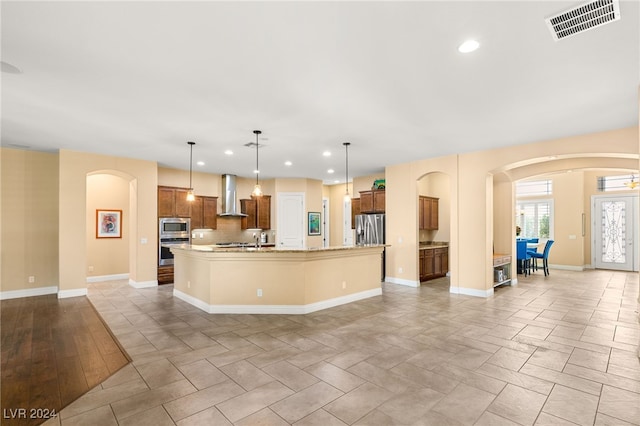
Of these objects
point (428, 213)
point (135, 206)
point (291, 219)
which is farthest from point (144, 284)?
point (428, 213)

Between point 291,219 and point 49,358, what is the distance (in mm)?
6974

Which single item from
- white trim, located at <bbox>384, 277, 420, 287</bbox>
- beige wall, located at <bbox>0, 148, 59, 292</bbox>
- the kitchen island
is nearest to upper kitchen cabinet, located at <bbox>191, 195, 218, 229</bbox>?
beige wall, located at <bbox>0, 148, 59, 292</bbox>

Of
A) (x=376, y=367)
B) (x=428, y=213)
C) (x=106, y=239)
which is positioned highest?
(x=428, y=213)

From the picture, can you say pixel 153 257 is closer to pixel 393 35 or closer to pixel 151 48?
pixel 151 48

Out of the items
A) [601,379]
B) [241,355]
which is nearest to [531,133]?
[601,379]

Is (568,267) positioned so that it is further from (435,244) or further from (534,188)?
(435,244)

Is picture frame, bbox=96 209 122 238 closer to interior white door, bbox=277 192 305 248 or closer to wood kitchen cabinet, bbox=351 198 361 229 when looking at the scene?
interior white door, bbox=277 192 305 248

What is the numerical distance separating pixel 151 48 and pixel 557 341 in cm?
543

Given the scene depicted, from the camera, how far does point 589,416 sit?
2.42m

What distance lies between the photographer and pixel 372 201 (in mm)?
8664

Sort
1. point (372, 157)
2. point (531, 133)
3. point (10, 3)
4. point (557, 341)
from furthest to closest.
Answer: point (372, 157) < point (531, 133) < point (557, 341) < point (10, 3)

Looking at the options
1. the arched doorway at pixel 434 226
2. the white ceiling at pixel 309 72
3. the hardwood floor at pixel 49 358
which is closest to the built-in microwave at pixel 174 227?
the hardwood floor at pixel 49 358

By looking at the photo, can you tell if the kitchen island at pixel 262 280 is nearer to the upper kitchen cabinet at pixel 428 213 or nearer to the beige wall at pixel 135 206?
the beige wall at pixel 135 206

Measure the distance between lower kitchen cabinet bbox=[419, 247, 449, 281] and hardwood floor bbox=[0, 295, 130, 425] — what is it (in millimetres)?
6504
